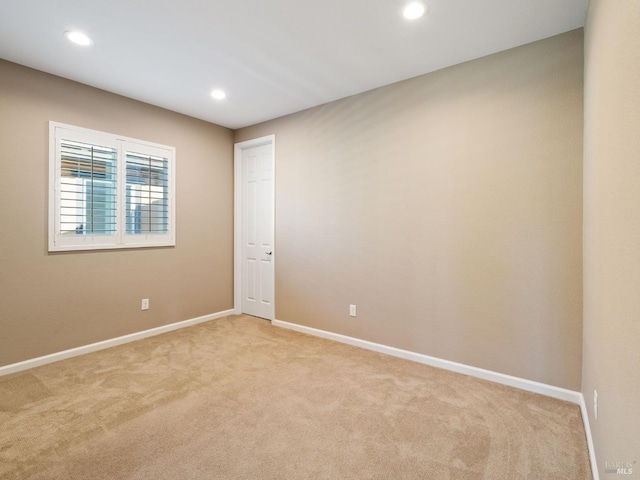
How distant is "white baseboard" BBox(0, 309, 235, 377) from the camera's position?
9.26 ft

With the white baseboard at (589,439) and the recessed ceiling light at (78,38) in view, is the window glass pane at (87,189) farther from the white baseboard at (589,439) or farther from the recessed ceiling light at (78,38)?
the white baseboard at (589,439)

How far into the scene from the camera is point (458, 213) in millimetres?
2791

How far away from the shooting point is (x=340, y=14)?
217 centimetres

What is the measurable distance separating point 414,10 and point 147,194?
323 cm

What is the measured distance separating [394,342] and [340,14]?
2.82m

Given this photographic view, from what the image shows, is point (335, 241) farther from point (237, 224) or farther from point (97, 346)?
point (97, 346)

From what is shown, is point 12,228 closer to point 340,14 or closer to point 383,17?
point 340,14

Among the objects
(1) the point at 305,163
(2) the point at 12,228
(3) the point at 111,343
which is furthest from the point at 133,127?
(3) the point at 111,343

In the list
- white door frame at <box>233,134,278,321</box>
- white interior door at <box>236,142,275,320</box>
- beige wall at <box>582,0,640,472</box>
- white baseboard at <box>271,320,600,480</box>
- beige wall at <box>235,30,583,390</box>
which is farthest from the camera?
white door frame at <box>233,134,278,321</box>

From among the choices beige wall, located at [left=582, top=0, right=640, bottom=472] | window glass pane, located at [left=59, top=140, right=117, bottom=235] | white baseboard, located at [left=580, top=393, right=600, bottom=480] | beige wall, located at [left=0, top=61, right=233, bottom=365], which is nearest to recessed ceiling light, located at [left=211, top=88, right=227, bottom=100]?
beige wall, located at [left=0, top=61, right=233, bottom=365]

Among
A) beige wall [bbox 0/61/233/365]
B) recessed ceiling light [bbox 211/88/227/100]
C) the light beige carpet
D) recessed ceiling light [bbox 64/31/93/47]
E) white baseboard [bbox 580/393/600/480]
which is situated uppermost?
recessed ceiling light [bbox 211/88/227/100]

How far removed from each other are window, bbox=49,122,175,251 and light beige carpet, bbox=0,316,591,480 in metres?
1.25

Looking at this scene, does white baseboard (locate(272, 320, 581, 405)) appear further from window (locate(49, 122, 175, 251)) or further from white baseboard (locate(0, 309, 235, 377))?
window (locate(49, 122, 175, 251))

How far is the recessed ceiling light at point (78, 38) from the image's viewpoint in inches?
93.8
